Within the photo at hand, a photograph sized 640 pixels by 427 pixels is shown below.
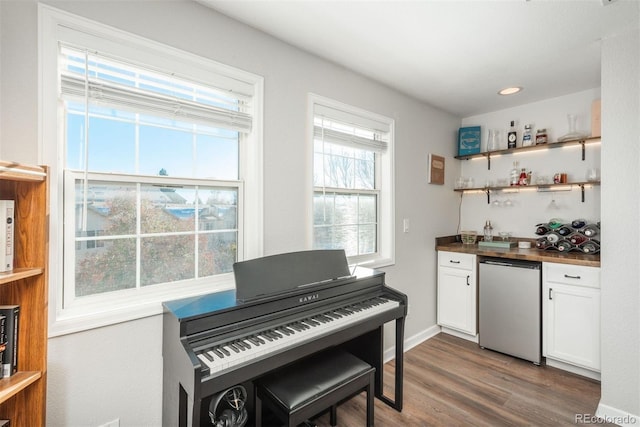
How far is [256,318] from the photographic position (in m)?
1.54

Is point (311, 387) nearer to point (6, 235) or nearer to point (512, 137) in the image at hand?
point (6, 235)

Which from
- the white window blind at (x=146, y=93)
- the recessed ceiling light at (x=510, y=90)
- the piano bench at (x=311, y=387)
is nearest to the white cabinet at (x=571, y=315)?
the recessed ceiling light at (x=510, y=90)

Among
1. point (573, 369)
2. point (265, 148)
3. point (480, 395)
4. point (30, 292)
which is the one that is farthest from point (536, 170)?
point (30, 292)

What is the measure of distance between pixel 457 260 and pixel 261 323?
7.96 feet

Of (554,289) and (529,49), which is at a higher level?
(529,49)

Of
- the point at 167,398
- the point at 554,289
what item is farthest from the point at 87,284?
the point at 554,289

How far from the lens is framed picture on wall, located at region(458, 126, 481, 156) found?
3588 mm

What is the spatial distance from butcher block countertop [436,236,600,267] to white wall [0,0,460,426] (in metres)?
0.30

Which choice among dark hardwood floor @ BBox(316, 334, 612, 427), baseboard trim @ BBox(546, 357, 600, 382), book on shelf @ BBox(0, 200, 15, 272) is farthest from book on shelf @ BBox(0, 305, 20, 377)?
baseboard trim @ BBox(546, 357, 600, 382)

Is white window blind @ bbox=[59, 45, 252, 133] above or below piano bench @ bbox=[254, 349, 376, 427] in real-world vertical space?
above

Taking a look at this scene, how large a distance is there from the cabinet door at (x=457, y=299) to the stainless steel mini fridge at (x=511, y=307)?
0.11 metres

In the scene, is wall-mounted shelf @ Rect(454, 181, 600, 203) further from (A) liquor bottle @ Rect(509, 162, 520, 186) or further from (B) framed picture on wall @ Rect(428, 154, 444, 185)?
(B) framed picture on wall @ Rect(428, 154, 444, 185)

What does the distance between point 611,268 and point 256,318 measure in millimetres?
2300

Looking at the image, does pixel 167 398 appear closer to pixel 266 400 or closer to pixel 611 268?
pixel 266 400
